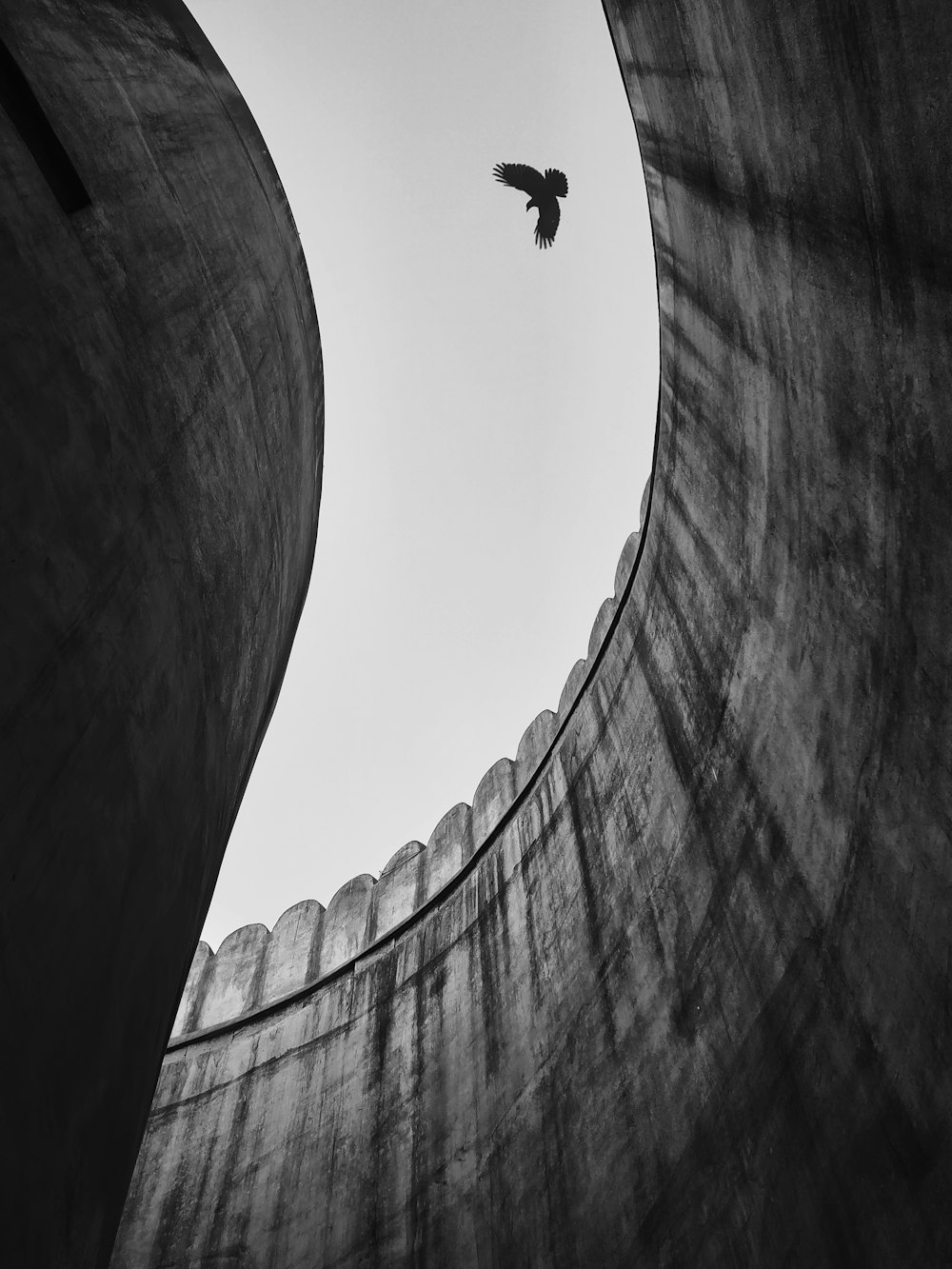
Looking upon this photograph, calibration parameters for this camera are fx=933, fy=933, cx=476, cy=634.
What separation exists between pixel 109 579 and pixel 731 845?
4.73 metres

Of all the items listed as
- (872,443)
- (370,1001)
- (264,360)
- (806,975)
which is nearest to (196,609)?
(264,360)

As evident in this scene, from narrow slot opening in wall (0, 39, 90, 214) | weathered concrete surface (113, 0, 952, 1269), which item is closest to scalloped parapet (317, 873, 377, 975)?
weathered concrete surface (113, 0, 952, 1269)

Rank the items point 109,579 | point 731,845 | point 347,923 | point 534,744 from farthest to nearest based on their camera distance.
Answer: point 347,923, point 534,744, point 731,845, point 109,579

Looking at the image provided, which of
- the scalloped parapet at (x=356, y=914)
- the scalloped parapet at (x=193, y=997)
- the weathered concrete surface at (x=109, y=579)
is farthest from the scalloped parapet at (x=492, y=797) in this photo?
the weathered concrete surface at (x=109, y=579)

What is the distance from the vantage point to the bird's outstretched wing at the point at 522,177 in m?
13.1

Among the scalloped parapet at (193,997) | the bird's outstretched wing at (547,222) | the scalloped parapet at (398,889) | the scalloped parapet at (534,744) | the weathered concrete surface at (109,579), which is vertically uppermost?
the bird's outstretched wing at (547,222)

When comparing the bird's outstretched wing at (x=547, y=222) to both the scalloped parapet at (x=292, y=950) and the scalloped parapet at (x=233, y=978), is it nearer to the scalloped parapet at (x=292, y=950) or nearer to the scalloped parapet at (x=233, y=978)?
the scalloped parapet at (x=292, y=950)

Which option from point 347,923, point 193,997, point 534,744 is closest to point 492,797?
point 534,744

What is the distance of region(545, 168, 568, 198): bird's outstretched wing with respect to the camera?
13.3 metres

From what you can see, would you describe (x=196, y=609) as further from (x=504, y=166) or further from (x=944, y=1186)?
(x=504, y=166)

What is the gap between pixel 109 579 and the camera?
377 centimetres

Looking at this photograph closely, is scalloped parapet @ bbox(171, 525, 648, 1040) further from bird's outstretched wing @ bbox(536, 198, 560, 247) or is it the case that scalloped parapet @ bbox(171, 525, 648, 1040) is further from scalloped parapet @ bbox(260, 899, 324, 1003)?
bird's outstretched wing @ bbox(536, 198, 560, 247)

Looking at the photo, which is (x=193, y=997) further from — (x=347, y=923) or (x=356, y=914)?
(x=356, y=914)

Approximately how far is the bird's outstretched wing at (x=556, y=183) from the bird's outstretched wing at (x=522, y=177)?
88mm
